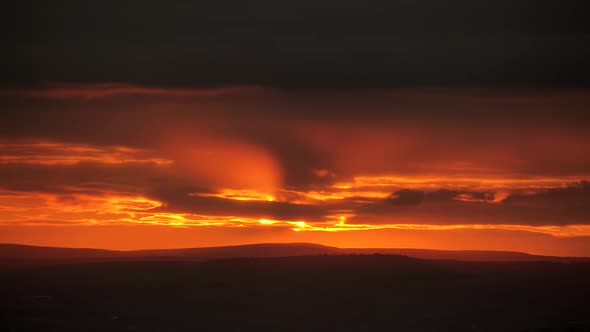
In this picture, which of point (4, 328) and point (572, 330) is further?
point (4, 328)

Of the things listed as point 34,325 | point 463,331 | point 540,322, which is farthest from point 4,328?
point 540,322

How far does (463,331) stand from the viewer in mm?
194125

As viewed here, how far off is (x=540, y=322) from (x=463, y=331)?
40.9 ft

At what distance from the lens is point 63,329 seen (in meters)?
193

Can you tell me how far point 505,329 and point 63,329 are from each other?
67093 millimetres

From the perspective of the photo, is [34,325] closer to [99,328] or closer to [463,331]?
[99,328]

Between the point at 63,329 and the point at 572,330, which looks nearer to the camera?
the point at 572,330

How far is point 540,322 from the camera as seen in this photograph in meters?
197

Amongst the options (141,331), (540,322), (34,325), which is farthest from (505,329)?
(34,325)

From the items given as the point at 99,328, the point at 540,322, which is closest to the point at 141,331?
the point at 99,328

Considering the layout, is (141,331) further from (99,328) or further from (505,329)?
(505,329)

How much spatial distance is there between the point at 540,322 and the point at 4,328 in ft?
266

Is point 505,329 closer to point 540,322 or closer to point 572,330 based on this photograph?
point 540,322

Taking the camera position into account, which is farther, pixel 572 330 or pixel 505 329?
pixel 505 329
